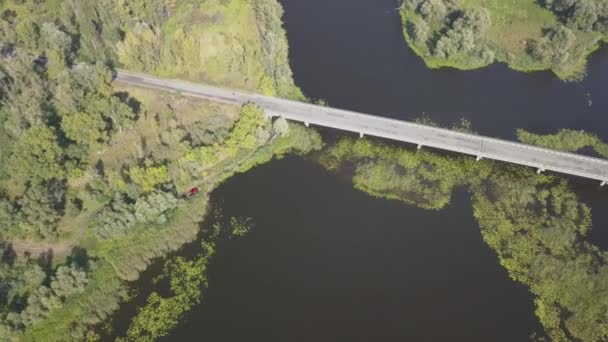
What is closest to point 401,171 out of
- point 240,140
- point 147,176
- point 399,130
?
point 399,130

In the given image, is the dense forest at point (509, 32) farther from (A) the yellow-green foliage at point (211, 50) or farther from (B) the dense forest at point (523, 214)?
(A) the yellow-green foliage at point (211, 50)

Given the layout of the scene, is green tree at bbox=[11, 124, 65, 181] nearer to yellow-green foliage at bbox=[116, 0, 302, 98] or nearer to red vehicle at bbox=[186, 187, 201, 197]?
red vehicle at bbox=[186, 187, 201, 197]

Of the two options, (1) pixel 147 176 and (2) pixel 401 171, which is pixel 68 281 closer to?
(1) pixel 147 176

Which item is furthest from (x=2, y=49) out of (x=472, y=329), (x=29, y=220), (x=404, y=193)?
(x=472, y=329)

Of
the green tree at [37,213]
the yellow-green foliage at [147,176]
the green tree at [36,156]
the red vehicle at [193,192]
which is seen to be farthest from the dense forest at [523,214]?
the green tree at [37,213]

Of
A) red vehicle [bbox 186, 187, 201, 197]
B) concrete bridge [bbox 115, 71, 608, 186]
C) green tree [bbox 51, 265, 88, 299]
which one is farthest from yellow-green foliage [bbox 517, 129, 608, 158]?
green tree [bbox 51, 265, 88, 299]

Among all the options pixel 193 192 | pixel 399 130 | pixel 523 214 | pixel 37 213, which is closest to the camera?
pixel 37 213

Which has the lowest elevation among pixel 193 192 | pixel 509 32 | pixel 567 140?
pixel 193 192
